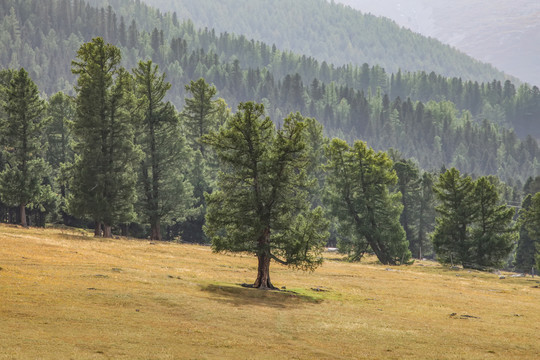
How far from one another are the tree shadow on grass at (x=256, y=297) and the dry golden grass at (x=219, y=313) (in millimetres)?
92

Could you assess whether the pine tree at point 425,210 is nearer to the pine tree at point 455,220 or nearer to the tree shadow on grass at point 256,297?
the pine tree at point 455,220

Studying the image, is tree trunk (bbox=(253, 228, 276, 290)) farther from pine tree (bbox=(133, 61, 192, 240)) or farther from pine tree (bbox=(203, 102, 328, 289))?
pine tree (bbox=(133, 61, 192, 240))

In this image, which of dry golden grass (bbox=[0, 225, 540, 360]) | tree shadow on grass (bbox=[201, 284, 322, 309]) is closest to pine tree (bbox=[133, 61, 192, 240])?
dry golden grass (bbox=[0, 225, 540, 360])

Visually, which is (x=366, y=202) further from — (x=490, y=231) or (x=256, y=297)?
(x=256, y=297)

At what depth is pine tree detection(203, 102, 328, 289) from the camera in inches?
1576

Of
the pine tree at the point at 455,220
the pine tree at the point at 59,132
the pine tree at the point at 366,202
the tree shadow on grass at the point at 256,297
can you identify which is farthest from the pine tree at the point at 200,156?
the tree shadow on grass at the point at 256,297

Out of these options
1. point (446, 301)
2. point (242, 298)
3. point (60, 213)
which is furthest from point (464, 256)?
point (60, 213)

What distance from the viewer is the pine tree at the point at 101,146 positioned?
2392 inches

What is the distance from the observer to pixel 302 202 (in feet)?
135

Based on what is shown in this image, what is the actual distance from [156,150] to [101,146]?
476 inches

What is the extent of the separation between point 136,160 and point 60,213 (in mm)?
31457

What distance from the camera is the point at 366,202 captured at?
7800 centimetres

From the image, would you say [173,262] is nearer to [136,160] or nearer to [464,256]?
[136,160]

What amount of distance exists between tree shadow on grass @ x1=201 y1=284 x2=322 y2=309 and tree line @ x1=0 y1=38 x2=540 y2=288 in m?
2.23
